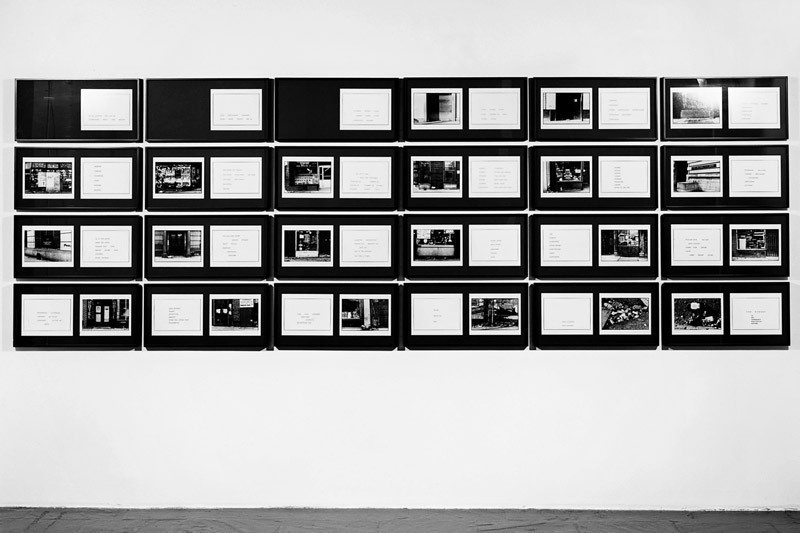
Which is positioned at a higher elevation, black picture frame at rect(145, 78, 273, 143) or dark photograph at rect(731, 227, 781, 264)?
black picture frame at rect(145, 78, 273, 143)

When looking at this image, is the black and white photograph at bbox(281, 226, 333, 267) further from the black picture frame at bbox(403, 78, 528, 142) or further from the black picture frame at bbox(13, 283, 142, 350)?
the black picture frame at bbox(13, 283, 142, 350)

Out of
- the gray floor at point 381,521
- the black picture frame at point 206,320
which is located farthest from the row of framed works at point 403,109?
the gray floor at point 381,521

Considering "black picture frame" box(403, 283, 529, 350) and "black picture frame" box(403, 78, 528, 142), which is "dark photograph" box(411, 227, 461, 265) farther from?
"black picture frame" box(403, 78, 528, 142)

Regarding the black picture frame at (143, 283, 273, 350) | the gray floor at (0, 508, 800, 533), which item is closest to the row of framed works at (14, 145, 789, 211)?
the black picture frame at (143, 283, 273, 350)

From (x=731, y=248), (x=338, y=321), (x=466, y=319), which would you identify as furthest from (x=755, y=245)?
(x=338, y=321)

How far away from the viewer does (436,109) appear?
2.70 meters

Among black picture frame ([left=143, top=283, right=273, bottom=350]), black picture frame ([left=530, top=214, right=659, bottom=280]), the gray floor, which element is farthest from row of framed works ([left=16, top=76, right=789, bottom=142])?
the gray floor

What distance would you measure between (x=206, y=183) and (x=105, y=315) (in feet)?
2.36

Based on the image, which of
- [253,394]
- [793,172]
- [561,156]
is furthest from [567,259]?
[253,394]

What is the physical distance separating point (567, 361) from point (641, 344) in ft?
1.05

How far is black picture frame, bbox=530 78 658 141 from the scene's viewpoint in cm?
269

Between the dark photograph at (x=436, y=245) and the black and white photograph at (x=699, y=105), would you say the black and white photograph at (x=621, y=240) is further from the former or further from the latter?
the dark photograph at (x=436, y=245)

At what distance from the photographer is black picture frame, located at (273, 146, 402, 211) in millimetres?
2709

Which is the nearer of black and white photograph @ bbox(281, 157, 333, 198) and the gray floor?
the gray floor
